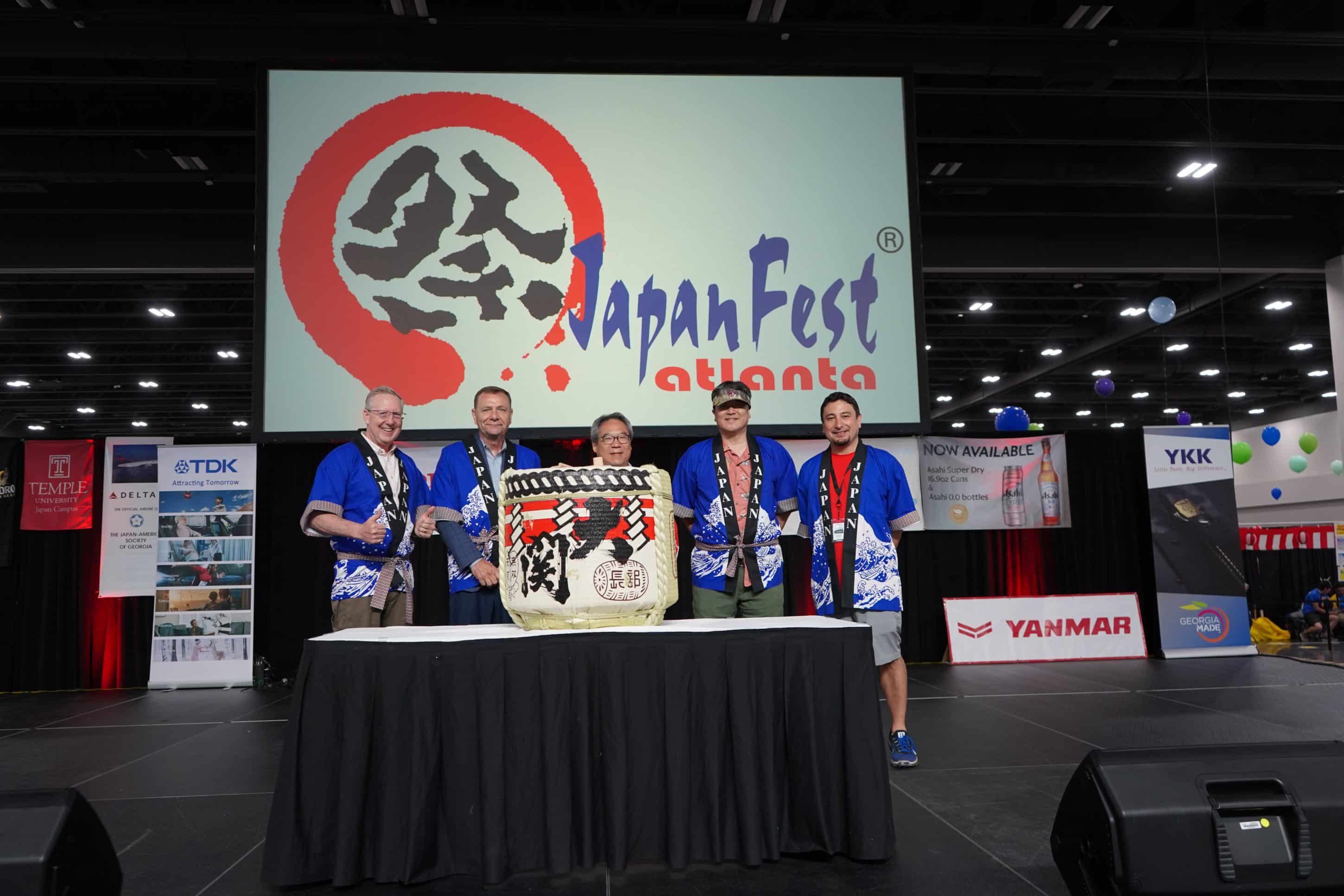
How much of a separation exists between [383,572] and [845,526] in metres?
1.60

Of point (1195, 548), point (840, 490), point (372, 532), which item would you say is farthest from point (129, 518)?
point (1195, 548)

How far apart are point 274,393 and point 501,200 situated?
1.46 metres

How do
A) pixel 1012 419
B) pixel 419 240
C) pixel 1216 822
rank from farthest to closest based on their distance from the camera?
pixel 1012 419 → pixel 419 240 → pixel 1216 822

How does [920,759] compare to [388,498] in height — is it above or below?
below

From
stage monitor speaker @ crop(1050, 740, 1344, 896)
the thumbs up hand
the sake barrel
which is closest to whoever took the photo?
stage monitor speaker @ crop(1050, 740, 1344, 896)

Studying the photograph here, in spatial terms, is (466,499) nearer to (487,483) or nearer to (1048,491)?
(487,483)

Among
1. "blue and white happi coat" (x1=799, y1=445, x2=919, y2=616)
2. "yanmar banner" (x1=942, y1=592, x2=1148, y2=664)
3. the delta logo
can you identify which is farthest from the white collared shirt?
the delta logo

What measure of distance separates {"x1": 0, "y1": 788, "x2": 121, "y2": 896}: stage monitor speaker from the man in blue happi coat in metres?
1.39

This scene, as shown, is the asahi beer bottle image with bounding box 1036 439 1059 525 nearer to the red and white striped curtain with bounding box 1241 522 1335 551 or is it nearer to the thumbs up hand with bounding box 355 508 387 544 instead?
the red and white striped curtain with bounding box 1241 522 1335 551

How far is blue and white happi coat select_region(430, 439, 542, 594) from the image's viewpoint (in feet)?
9.45

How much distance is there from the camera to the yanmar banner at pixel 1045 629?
616 cm

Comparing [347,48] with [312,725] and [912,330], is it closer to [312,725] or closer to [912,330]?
[912,330]

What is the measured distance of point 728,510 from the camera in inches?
120

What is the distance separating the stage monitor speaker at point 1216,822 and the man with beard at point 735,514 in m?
1.58
